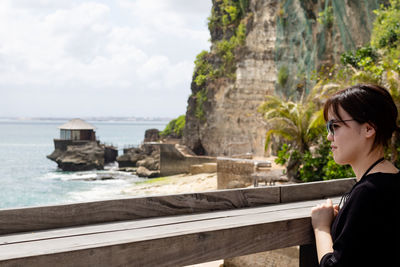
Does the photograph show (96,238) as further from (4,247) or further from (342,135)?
(342,135)

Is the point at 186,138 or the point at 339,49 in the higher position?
the point at 339,49

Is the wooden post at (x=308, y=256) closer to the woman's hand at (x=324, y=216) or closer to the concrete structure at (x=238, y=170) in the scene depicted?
the woman's hand at (x=324, y=216)

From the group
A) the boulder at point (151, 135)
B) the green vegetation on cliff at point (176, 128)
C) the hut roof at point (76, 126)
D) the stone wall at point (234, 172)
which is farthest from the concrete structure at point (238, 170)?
the boulder at point (151, 135)

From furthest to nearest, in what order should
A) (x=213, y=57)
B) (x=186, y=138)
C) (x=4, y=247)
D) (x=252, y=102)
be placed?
(x=186, y=138), (x=213, y=57), (x=252, y=102), (x=4, y=247)

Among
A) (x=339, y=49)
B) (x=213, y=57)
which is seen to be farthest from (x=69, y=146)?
(x=339, y=49)

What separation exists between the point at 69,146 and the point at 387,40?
42.6m

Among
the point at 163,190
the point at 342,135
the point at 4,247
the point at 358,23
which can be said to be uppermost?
the point at 358,23

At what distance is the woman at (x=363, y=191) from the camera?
154 cm

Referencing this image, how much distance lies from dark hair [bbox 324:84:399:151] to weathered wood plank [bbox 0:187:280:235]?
808 mm

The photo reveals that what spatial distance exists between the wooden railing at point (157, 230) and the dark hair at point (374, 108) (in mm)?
537

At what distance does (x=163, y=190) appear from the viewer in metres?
28.7

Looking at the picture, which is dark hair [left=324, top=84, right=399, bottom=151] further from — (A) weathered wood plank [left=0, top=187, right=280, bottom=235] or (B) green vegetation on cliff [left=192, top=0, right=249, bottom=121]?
(B) green vegetation on cliff [left=192, top=0, right=249, bottom=121]

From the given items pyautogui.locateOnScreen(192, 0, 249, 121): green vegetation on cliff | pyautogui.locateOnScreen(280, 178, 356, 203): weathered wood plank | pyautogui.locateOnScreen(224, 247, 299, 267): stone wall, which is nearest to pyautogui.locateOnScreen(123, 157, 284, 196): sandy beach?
pyautogui.locateOnScreen(192, 0, 249, 121): green vegetation on cliff

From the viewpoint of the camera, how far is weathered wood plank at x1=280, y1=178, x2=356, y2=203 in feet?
8.27
